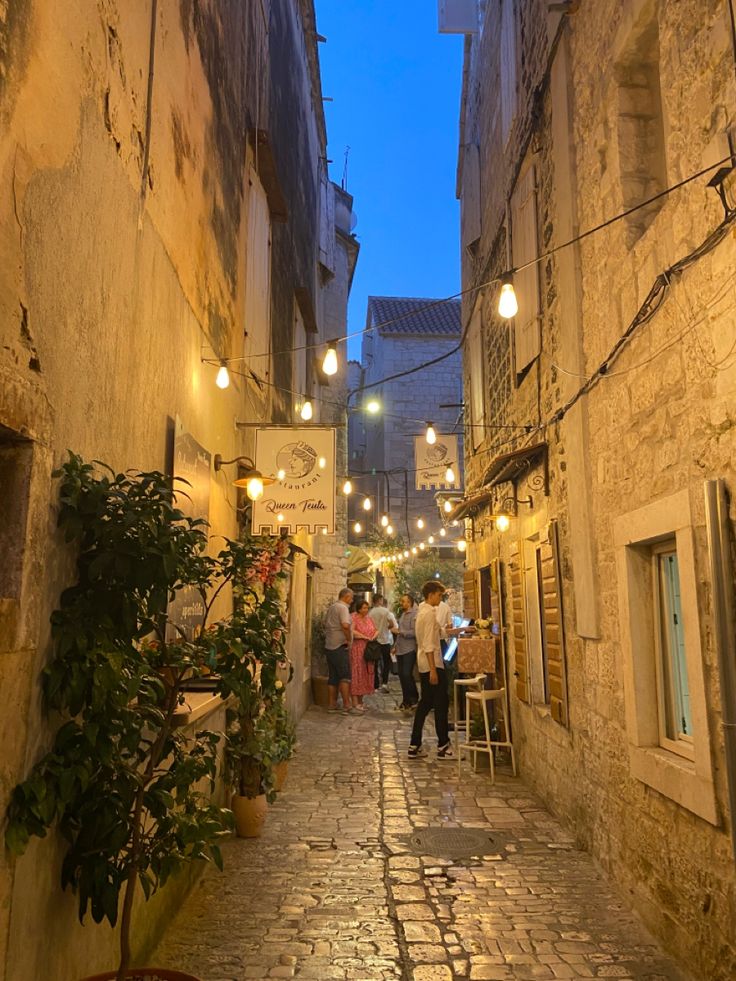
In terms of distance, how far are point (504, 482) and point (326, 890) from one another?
5.21 meters

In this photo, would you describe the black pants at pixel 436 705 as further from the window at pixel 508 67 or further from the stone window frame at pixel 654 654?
the window at pixel 508 67

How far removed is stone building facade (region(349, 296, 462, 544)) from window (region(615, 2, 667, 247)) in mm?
20768

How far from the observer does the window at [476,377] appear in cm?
1104

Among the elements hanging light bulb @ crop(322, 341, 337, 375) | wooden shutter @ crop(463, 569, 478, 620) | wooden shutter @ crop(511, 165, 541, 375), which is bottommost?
wooden shutter @ crop(463, 569, 478, 620)

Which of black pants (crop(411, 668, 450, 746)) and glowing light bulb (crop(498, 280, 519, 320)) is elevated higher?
glowing light bulb (crop(498, 280, 519, 320))

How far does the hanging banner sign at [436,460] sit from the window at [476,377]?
365 millimetres

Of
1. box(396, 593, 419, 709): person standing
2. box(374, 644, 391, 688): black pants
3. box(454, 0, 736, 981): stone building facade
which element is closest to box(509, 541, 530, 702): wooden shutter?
box(454, 0, 736, 981): stone building facade

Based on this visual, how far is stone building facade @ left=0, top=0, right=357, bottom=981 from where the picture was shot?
2.41m

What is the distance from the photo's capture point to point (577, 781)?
5.92 metres

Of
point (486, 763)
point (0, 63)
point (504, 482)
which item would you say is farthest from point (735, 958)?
point (504, 482)

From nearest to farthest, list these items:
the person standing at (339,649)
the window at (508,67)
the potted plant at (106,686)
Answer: the potted plant at (106,686), the window at (508,67), the person standing at (339,649)

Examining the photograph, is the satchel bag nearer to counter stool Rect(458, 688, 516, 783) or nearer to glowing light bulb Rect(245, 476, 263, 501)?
counter stool Rect(458, 688, 516, 783)

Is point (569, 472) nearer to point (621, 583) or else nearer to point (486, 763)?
point (621, 583)

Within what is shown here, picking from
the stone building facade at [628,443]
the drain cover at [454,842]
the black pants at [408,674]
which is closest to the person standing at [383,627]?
the black pants at [408,674]
